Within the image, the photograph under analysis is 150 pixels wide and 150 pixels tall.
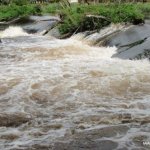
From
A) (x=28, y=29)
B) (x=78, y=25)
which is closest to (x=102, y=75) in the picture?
(x=78, y=25)

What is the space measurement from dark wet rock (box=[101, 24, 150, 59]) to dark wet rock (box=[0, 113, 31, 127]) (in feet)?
18.9

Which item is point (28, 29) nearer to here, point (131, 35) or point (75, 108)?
point (131, 35)

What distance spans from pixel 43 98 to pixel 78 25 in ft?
34.0

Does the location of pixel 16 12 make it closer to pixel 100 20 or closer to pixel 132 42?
pixel 100 20

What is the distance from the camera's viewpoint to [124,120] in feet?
21.9

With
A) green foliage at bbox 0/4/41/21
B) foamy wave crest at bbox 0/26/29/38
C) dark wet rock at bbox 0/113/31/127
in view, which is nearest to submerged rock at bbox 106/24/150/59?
dark wet rock at bbox 0/113/31/127

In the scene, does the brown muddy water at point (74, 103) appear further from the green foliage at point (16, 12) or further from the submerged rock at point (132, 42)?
the green foliage at point (16, 12)

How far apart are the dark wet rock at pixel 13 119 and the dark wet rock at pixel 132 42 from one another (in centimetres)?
575

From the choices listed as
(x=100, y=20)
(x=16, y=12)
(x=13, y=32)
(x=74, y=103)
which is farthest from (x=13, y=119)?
(x=16, y=12)

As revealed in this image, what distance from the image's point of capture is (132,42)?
13.7m

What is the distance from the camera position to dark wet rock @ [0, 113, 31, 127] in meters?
6.62

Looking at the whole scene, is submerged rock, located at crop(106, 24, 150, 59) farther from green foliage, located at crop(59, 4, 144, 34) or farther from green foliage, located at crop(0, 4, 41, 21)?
green foliage, located at crop(0, 4, 41, 21)

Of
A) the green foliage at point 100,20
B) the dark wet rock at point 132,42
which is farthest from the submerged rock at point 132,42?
the green foliage at point 100,20

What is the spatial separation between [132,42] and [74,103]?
21.4ft
